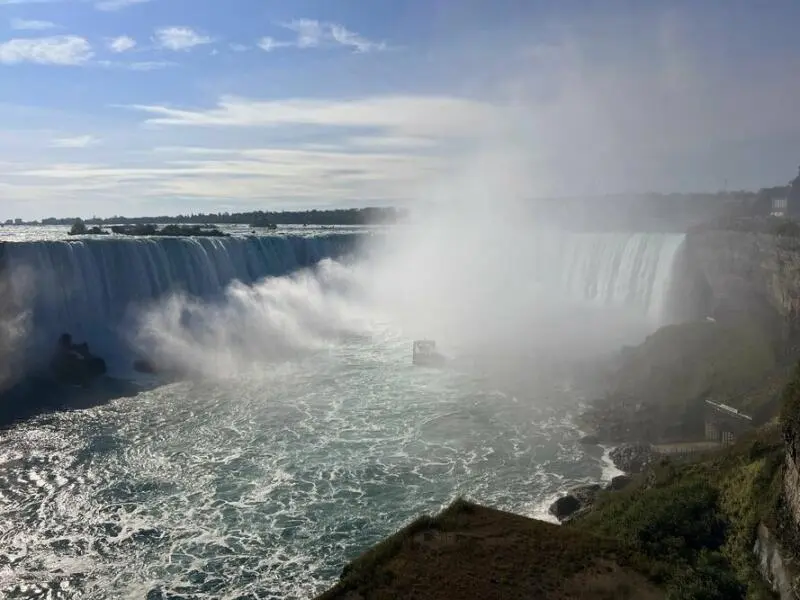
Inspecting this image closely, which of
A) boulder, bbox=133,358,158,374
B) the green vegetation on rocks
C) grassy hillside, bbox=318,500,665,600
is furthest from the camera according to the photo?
boulder, bbox=133,358,158,374

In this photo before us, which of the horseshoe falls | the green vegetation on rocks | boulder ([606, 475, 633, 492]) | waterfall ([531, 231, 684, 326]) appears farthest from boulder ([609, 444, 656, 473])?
waterfall ([531, 231, 684, 326])

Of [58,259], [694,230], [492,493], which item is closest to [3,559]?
[492,493]

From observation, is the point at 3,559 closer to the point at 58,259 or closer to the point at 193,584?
the point at 193,584

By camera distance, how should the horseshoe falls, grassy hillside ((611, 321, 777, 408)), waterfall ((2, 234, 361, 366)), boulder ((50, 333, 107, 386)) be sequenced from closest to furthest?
the horseshoe falls
grassy hillside ((611, 321, 777, 408))
boulder ((50, 333, 107, 386))
waterfall ((2, 234, 361, 366))

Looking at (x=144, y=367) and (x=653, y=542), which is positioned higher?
(x=653, y=542)

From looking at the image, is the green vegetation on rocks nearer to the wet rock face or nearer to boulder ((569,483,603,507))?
boulder ((569,483,603,507))

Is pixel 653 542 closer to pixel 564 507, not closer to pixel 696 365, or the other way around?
pixel 564 507

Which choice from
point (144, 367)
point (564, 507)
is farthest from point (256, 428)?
point (564, 507)
